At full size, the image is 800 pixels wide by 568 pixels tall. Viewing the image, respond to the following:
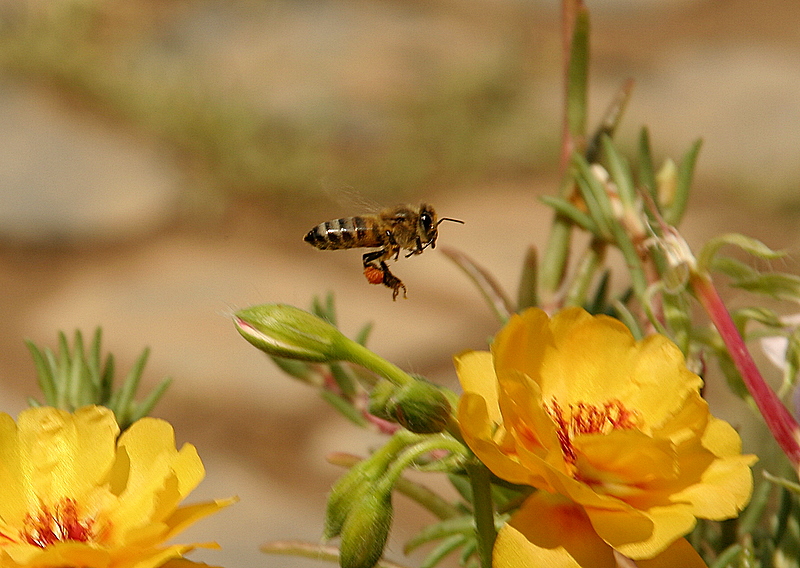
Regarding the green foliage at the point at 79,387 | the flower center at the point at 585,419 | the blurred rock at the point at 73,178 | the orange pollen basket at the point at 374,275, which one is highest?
the orange pollen basket at the point at 374,275

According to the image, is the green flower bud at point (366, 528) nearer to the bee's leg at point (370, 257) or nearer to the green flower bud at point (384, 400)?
the green flower bud at point (384, 400)

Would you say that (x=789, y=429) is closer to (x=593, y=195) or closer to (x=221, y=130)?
(x=593, y=195)

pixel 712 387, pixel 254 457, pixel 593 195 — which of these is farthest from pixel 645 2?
pixel 593 195

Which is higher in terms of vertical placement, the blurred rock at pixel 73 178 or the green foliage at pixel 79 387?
the green foliage at pixel 79 387

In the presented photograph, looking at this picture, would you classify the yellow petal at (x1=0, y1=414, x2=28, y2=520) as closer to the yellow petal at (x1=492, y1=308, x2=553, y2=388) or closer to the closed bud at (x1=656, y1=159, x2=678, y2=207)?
the yellow petal at (x1=492, y1=308, x2=553, y2=388)

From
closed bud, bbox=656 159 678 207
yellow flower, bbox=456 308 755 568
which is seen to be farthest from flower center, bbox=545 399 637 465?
closed bud, bbox=656 159 678 207

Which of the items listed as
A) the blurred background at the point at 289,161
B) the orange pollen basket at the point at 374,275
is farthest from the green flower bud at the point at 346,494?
the blurred background at the point at 289,161
